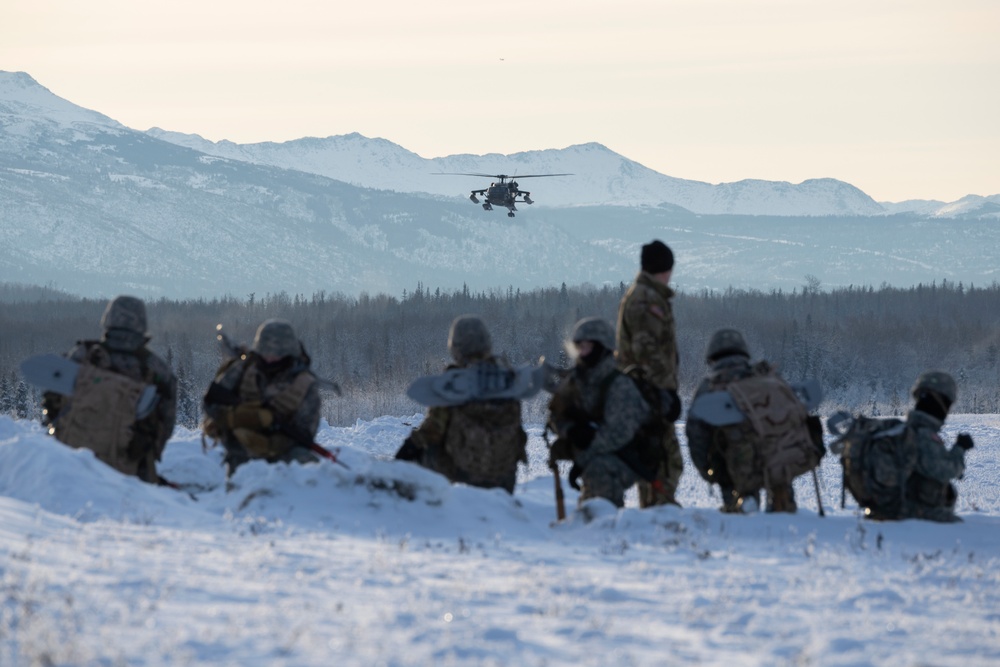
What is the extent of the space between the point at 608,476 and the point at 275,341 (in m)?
3.04

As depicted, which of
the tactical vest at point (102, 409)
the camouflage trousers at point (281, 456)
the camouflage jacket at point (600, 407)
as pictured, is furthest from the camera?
the camouflage trousers at point (281, 456)

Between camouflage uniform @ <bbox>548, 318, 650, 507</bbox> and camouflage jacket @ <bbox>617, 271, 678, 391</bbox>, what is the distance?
798 millimetres

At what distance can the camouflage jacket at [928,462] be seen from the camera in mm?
11312

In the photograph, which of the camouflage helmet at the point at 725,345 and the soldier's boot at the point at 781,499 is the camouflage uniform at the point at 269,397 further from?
the soldier's boot at the point at 781,499

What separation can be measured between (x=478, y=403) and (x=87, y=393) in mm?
3451

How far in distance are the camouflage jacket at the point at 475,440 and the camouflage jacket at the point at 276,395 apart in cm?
103

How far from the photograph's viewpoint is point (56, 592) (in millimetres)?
6875

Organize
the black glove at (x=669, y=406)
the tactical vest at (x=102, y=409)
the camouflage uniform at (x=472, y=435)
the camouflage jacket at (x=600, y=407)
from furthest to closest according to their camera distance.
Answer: the tactical vest at (x=102, y=409), the camouflage uniform at (x=472, y=435), the black glove at (x=669, y=406), the camouflage jacket at (x=600, y=407)

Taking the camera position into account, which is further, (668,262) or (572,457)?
(668,262)

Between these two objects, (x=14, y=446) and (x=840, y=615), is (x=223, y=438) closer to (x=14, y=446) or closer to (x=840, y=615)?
(x=14, y=446)

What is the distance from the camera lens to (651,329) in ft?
40.2

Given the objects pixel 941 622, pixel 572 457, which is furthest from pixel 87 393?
pixel 941 622

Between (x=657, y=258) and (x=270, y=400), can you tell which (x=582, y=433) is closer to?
(x=657, y=258)

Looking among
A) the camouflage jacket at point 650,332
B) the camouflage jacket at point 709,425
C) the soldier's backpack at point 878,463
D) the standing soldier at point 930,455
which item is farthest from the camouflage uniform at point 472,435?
the standing soldier at point 930,455
